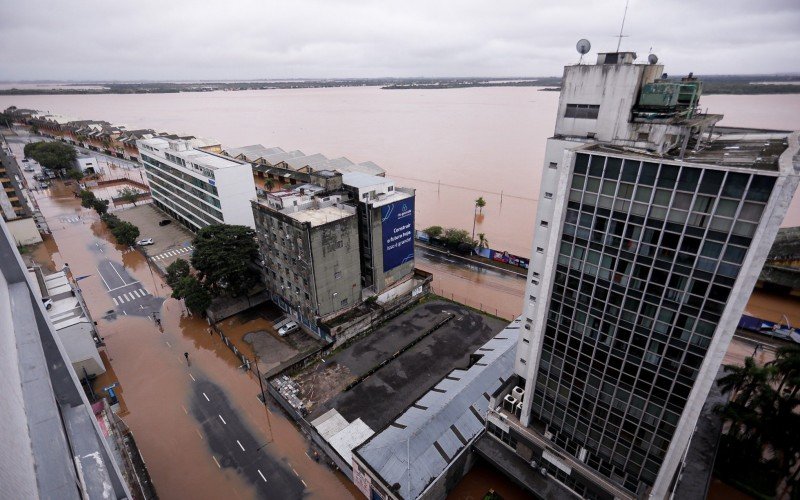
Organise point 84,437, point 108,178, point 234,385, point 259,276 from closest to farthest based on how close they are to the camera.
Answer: point 84,437
point 234,385
point 259,276
point 108,178

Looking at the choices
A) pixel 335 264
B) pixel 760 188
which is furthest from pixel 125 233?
pixel 760 188

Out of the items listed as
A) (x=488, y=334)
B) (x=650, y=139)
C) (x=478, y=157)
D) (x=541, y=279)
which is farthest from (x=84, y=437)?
(x=478, y=157)

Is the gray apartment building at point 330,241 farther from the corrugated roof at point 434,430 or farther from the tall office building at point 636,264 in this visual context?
the tall office building at point 636,264

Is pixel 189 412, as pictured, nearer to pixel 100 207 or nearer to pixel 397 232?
pixel 397 232

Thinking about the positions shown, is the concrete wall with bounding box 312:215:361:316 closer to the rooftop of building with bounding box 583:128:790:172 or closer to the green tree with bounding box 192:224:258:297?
the green tree with bounding box 192:224:258:297

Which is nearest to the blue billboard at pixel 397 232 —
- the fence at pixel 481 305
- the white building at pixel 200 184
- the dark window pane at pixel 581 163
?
the fence at pixel 481 305

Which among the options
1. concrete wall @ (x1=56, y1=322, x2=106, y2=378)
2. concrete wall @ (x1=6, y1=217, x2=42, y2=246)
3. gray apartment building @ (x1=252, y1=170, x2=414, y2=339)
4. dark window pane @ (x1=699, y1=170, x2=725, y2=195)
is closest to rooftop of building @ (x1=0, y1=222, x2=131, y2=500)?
dark window pane @ (x1=699, y1=170, x2=725, y2=195)

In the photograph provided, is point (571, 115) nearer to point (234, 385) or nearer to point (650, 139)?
point (650, 139)
